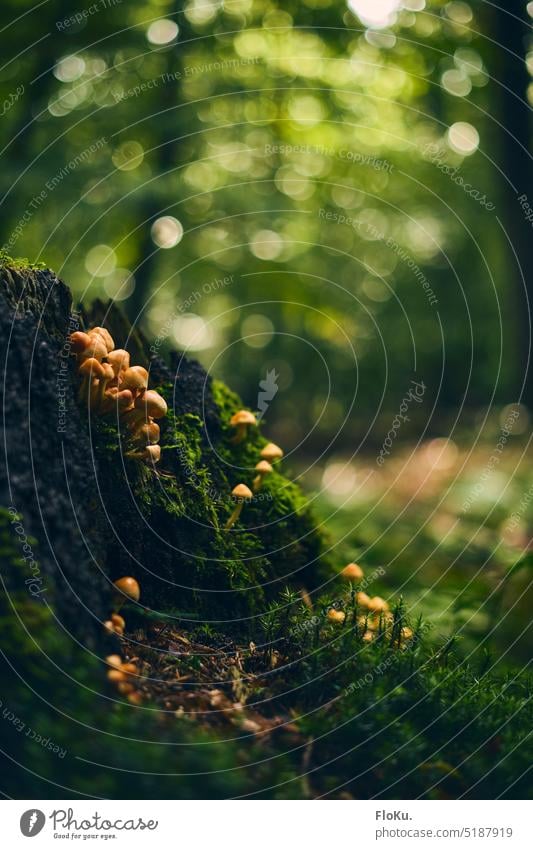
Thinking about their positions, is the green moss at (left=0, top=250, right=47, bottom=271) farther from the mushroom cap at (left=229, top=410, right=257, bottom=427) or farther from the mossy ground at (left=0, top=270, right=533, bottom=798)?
the mushroom cap at (left=229, top=410, right=257, bottom=427)

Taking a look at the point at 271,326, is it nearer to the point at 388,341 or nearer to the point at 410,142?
the point at 388,341

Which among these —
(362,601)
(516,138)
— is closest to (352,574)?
(362,601)

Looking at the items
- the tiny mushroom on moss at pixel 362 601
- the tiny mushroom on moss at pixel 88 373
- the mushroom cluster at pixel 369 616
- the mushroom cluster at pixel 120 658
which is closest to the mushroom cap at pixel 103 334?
the tiny mushroom on moss at pixel 88 373

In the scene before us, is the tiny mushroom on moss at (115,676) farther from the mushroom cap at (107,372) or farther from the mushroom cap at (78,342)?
the mushroom cap at (78,342)

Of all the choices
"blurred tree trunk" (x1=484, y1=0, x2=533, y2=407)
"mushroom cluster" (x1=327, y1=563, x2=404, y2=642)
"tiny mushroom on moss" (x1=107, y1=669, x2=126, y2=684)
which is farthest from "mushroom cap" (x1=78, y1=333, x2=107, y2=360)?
"blurred tree trunk" (x1=484, y1=0, x2=533, y2=407)

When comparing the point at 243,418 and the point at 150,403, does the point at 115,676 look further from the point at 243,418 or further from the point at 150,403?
the point at 243,418
